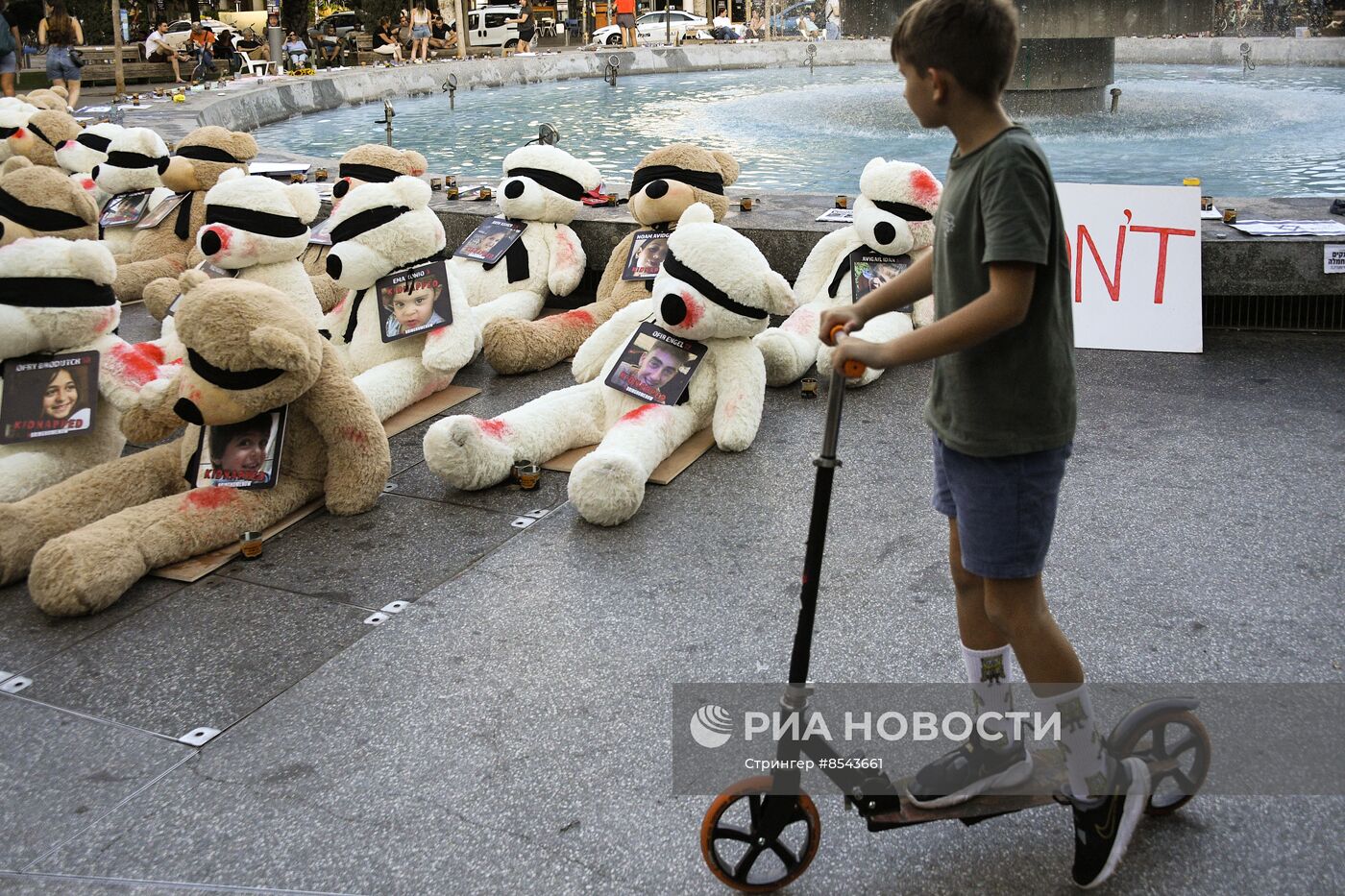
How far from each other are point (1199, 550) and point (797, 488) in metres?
1.30

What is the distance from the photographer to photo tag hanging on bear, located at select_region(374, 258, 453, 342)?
5066mm

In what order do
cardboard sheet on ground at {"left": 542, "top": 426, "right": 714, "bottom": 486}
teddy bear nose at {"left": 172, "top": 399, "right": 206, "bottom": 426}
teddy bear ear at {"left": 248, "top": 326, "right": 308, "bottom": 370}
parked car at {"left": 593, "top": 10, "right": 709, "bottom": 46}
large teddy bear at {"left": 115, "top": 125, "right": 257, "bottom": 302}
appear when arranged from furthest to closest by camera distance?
parked car at {"left": 593, "top": 10, "right": 709, "bottom": 46}, large teddy bear at {"left": 115, "top": 125, "right": 257, "bottom": 302}, cardboard sheet on ground at {"left": 542, "top": 426, "right": 714, "bottom": 486}, teddy bear nose at {"left": 172, "top": 399, "right": 206, "bottom": 426}, teddy bear ear at {"left": 248, "top": 326, "right": 308, "bottom": 370}

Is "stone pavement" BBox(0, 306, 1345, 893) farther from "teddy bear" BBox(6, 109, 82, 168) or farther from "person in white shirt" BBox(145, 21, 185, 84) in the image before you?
"person in white shirt" BBox(145, 21, 185, 84)

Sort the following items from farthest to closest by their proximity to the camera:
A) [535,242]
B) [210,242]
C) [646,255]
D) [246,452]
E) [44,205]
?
[535,242] < [646,255] < [210,242] < [44,205] < [246,452]

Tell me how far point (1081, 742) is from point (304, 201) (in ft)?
15.4

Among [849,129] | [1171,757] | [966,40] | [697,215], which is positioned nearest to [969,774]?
[1171,757]

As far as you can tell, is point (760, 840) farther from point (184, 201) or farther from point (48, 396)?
point (184, 201)

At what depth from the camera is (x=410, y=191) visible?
513 centimetres

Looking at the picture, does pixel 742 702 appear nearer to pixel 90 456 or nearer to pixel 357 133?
pixel 90 456

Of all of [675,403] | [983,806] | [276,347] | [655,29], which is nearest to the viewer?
[983,806]

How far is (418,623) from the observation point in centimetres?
326

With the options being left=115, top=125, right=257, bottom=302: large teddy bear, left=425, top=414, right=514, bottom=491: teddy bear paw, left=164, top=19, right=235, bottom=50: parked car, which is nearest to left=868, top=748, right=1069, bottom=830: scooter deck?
left=425, top=414, right=514, bottom=491: teddy bear paw

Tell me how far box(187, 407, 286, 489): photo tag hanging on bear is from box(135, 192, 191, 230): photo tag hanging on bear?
11.9ft

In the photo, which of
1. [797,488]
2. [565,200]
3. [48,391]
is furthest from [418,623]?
[565,200]
